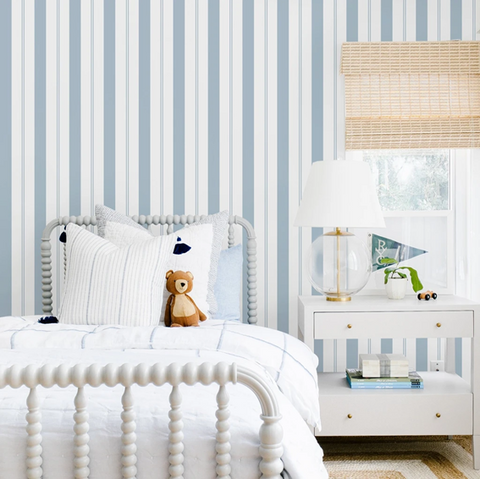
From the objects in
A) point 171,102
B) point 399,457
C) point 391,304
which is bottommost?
point 399,457

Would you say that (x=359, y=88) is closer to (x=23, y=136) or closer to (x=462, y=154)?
(x=462, y=154)

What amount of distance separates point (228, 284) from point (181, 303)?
0.38 meters

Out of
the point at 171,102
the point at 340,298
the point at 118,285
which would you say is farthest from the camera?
the point at 171,102

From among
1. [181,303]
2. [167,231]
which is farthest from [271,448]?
[167,231]

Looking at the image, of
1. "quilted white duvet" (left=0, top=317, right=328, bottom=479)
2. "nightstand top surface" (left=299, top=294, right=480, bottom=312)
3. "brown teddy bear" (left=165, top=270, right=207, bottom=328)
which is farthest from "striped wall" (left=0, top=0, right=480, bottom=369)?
"quilted white duvet" (left=0, top=317, right=328, bottom=479)

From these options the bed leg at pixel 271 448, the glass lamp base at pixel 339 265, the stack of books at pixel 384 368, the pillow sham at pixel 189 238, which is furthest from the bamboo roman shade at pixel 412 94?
the bed leg at pixel 271 448

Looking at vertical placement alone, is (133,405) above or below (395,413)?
above

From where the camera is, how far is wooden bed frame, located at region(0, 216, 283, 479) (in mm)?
988

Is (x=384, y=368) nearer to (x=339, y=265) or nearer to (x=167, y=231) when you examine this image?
(x=339, y=265)

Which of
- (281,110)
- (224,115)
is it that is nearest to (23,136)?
(224,115)

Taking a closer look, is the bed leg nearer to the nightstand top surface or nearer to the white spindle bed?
the white spindle bed

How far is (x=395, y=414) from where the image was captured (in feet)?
7.17

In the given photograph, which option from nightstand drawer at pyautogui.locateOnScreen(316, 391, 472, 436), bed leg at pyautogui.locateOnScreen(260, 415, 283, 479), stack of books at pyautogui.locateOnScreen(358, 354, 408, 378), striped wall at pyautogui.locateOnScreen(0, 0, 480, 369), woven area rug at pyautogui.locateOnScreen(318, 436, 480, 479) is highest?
striped wall at pyautogui.locateOnScreen(0, 0, 480, 369)

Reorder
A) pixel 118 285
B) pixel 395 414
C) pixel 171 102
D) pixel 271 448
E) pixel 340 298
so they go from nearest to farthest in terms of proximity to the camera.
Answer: pixel 271 448, pixel 118 285, pixel 395 414, pixel 340 298, pixel 171 102
